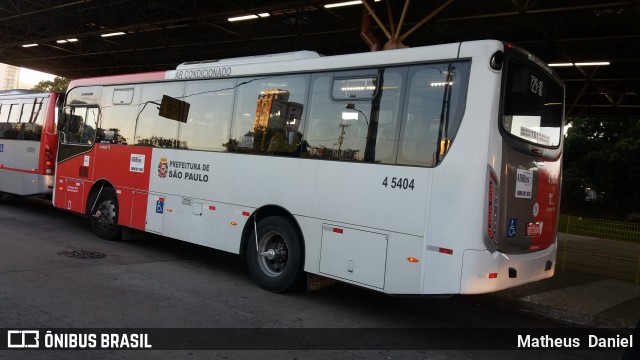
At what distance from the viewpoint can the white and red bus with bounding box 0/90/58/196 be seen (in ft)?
42.4

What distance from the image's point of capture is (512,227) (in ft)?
18.3

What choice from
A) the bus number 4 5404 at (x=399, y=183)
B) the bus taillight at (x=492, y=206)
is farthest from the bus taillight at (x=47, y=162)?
the bus taillight at (x=492, y=206)

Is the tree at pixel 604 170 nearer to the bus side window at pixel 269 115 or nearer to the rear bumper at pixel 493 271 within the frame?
the rear bumper at pixel 493 271

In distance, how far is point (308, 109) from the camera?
22.6 ft

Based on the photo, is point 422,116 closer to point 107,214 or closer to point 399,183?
point 399,183

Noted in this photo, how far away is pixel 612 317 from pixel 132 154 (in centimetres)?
849

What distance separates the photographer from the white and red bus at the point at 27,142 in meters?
12.9

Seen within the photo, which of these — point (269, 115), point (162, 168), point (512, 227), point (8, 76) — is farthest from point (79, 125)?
point (8, 76)

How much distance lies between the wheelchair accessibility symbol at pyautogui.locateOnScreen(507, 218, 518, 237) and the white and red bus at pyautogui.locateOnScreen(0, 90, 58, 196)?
11.5 metres

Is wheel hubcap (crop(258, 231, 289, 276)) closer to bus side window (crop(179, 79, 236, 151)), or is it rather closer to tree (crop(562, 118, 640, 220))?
bus side window (crop(179, 79, 236, 151))

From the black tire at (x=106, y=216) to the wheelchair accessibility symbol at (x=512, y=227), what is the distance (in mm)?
7398

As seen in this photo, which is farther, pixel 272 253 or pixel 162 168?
pixel 162 168

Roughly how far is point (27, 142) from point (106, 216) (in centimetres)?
526

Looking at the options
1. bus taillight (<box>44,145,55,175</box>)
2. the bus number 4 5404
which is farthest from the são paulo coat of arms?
bus taillight (<box>44,145,55,175</box>)
